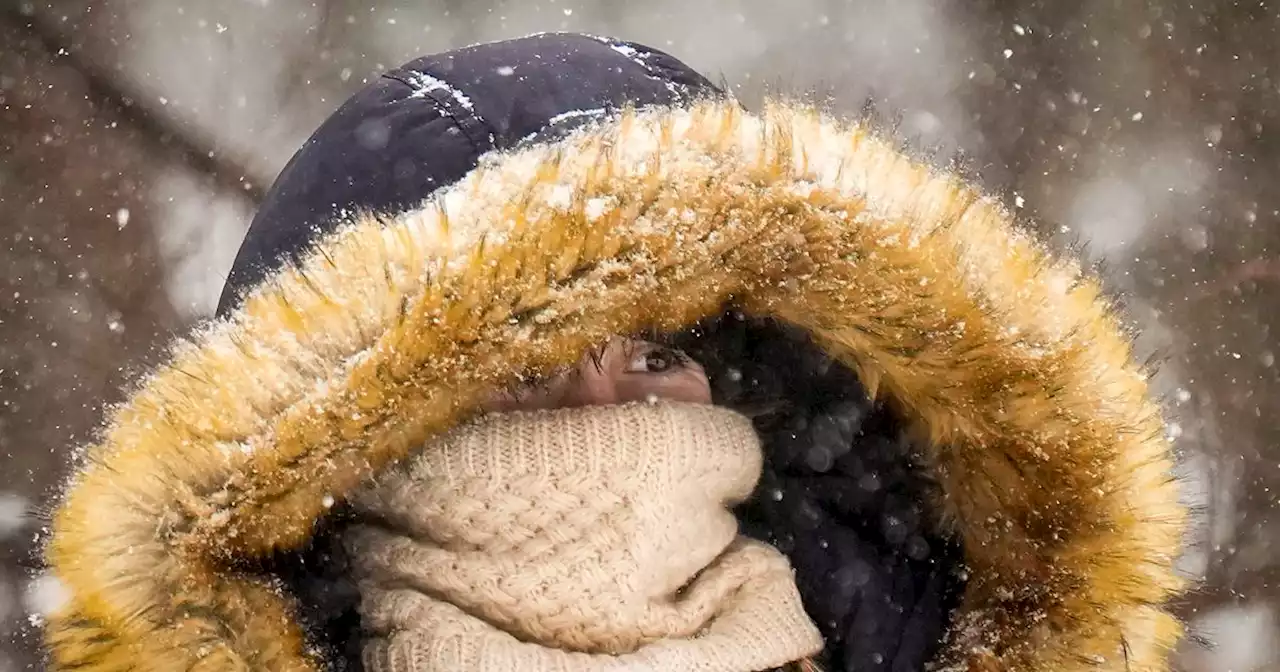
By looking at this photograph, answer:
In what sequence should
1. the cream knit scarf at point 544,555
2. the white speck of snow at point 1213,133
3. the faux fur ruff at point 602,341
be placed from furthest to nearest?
the white speck of snow at point 1213,133 < the cream knit scarf at point 544,555 < the faux fur ruff at point 602,341

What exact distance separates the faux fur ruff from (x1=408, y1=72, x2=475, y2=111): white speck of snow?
170 mm

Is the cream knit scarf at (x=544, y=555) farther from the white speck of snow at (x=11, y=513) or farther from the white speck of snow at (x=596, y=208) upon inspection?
the white speck of snow at (x=11, y=513)

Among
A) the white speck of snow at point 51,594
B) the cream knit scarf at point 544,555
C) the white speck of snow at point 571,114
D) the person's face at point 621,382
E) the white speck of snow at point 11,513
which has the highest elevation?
the white speck of snow at point 11,513

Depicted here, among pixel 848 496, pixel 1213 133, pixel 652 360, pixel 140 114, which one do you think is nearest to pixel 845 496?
pixel 848 496

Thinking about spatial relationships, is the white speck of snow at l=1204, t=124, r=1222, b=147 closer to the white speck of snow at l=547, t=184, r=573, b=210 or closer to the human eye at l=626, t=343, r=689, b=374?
the human eye at l=626, t=343, r=689, b=374

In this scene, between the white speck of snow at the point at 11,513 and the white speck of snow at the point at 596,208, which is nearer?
the white speck of snow at the point at 596,208

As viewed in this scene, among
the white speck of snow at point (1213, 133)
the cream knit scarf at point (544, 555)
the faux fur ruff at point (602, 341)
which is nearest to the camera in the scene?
the faux fur ruff at point (602, 341)

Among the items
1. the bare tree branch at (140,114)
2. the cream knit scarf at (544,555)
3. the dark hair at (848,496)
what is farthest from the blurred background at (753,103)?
the cream knit scarf at (544,555)

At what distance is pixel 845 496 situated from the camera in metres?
1.09

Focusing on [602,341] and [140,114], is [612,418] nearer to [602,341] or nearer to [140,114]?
[602,341]

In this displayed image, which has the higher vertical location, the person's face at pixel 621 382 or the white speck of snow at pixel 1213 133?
the white speck of snow at pixel 1213 133

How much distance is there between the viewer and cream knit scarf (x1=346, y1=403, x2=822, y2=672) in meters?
0.84

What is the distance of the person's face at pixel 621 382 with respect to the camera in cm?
92

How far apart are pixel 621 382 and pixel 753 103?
2.37 meters
